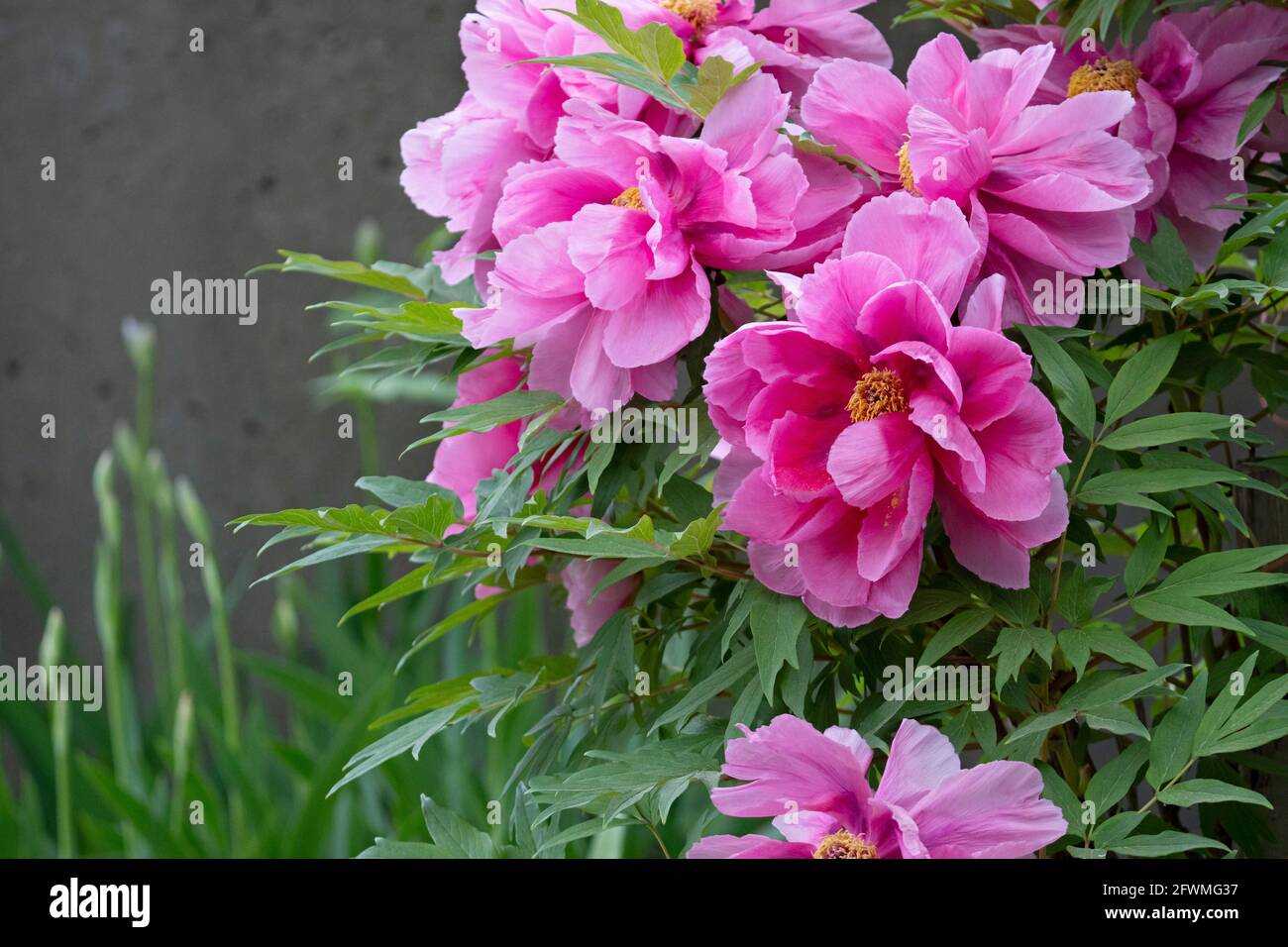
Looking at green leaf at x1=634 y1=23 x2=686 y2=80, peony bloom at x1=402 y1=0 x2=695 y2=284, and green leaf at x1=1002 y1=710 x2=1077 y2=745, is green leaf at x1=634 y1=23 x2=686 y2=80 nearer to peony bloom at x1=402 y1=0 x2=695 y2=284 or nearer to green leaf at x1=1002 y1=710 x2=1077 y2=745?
peony bloom at x1=402 y1=0 x2=695 y2=284

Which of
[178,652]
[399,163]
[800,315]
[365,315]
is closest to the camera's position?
[800,315]

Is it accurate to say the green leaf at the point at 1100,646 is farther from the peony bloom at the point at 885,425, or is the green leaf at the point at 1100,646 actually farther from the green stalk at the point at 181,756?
the green stalk at the point at 181,756

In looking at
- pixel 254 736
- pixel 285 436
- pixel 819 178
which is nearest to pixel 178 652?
pixel 254 736

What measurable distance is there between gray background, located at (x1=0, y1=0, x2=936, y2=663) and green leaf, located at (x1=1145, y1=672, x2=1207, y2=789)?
4.77 feet

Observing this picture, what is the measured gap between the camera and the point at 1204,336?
0.44 m

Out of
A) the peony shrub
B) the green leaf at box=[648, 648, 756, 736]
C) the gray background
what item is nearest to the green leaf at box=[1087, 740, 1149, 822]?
the peony shrub

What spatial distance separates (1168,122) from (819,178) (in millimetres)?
126

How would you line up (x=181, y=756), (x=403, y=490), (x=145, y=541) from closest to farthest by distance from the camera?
(x=403, y=490), (x=181, y=756), (x=145, y=541)

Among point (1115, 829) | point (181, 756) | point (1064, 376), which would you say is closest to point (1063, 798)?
point (1115, 829)

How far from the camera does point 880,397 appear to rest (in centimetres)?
36

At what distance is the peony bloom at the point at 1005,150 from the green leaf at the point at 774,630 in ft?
0.34

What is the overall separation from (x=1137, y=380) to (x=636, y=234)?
155mm

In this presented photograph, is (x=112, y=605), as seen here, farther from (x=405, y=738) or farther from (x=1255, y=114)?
(x=1255, y=114)
